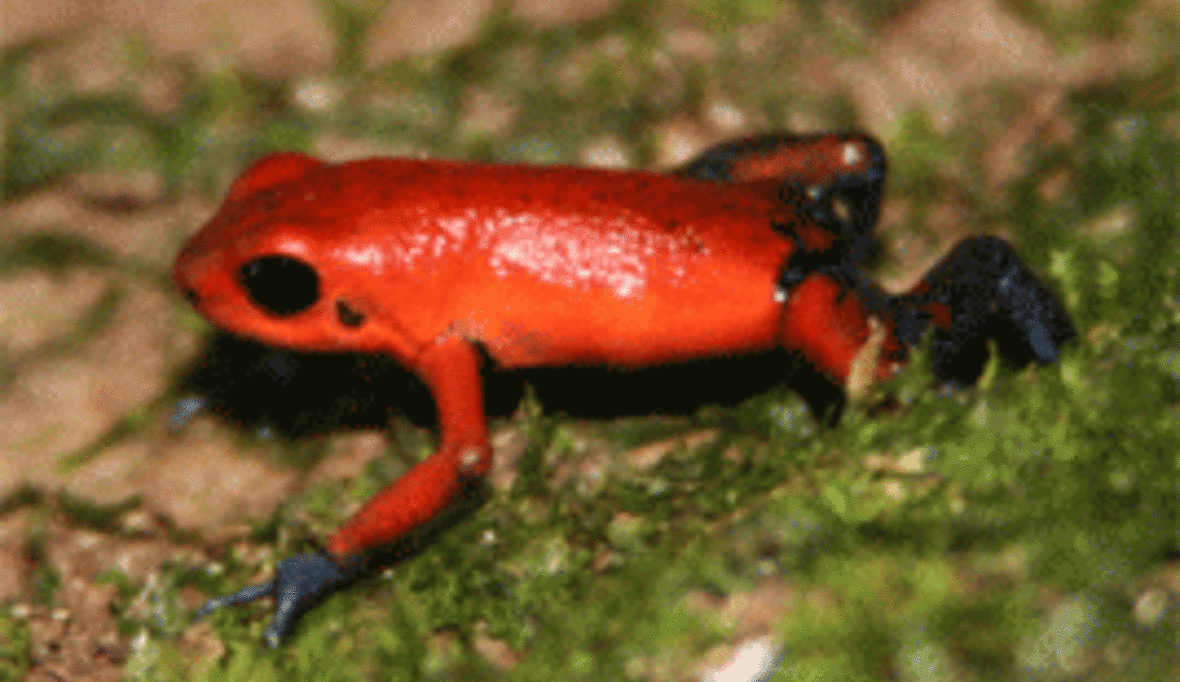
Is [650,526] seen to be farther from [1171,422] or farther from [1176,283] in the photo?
[1176,283]

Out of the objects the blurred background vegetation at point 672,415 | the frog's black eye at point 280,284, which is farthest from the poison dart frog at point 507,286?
the blurred background vegetation at point 672,415

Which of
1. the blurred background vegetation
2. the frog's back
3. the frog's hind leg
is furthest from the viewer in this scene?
the frog's hind leg

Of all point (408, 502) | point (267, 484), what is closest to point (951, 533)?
point (408, 502)

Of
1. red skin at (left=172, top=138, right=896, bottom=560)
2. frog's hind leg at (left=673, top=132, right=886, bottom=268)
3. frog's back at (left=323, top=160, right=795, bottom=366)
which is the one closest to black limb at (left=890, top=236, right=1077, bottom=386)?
red skin at (left=172, top=138, right=896, bottom=560)

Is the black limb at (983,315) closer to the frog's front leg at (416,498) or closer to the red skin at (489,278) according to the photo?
the red skin at (489,278)

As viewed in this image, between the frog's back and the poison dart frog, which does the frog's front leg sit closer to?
Result: the poison dart frog

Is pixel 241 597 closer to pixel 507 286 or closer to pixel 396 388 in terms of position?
pixel 396 388
